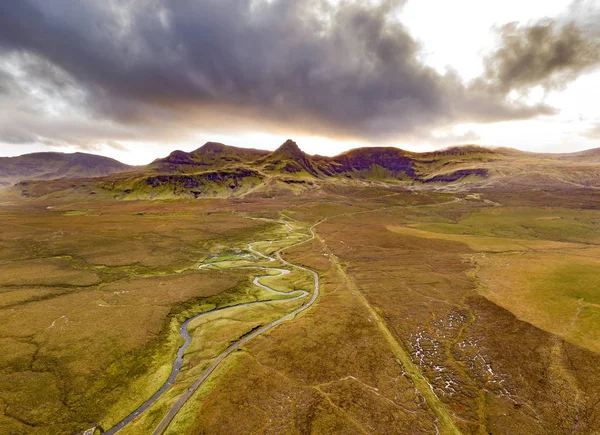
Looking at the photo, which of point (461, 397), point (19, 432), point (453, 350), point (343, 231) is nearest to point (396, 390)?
point (461, 397)

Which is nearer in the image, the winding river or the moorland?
the moorland

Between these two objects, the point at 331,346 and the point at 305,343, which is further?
the point at 305,343

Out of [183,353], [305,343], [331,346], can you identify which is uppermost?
[305,343]

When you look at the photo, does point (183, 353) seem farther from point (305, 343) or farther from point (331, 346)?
point (331, 346)

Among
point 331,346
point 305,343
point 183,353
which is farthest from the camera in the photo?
point 183,353

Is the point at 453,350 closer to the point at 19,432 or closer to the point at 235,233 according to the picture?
the point at 19,432

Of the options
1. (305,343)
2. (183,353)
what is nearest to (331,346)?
(305,343)

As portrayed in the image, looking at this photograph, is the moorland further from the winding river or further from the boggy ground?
the winding river

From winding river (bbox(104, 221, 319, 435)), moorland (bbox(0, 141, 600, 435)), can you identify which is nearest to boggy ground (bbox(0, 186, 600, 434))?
moorland (bbox(0, 141, 600, 435))
